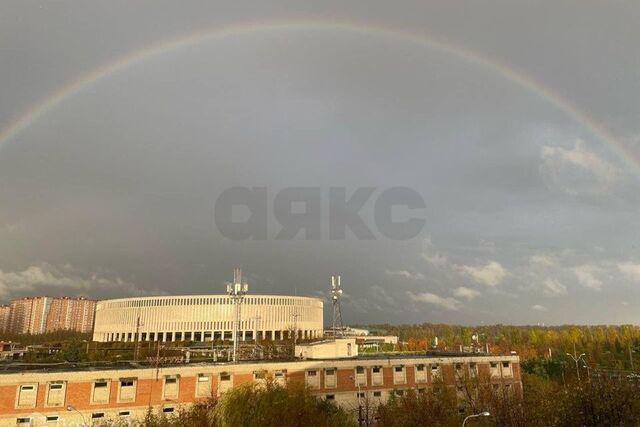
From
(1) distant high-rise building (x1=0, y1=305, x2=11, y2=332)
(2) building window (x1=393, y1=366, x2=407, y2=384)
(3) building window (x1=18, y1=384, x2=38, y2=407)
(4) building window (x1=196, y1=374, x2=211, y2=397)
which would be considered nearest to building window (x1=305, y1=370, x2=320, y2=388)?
(2) building window (x1=393, y1=366, x2=407, y2=384)

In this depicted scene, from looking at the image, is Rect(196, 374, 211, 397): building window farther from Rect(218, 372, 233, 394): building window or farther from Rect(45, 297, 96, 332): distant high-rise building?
Rect(45, 297, 96, 332): distant high-rise building

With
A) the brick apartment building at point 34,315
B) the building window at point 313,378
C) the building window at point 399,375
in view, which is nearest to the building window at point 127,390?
the building window at point 313,378

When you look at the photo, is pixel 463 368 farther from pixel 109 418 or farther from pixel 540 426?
pixel 109 418

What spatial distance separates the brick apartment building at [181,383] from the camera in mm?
30692

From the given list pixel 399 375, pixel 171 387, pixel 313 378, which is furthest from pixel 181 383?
pixel 399 375

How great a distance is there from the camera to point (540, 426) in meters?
23.3

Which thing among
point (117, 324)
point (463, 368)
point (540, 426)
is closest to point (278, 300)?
point (117, 324)

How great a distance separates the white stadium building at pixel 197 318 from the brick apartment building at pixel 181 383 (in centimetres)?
8384

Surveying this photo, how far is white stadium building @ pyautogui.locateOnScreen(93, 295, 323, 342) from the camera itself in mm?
128500

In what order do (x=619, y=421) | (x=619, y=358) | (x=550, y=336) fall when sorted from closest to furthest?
(x=619, y=421) → (x=619, y=358) → (x=550, y=336)

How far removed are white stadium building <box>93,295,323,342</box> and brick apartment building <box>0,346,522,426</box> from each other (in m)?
Answer: 83.8

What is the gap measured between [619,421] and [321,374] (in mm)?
22989

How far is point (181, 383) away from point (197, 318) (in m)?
98.1

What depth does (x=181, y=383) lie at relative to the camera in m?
34.7
